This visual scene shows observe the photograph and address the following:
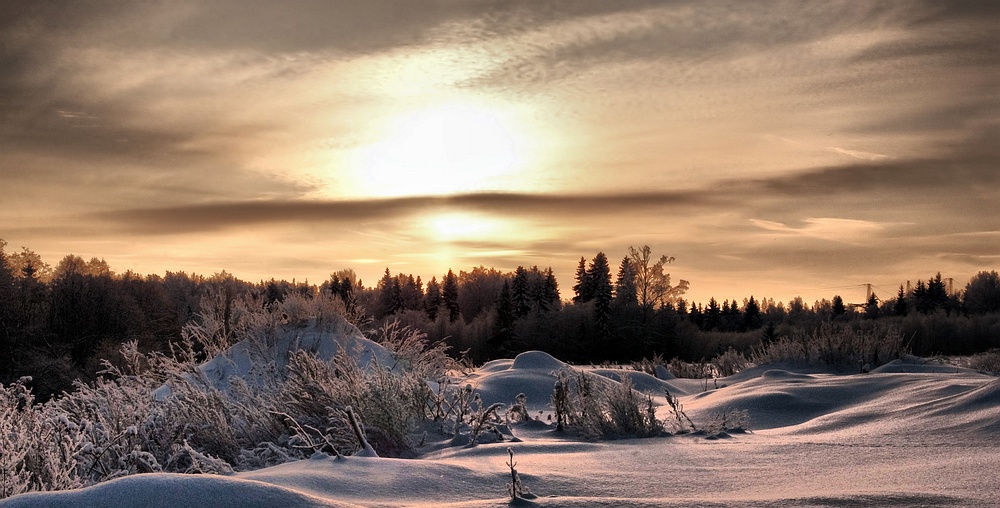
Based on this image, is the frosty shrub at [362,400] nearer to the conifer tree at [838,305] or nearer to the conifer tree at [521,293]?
the conifer tree at [521,293]

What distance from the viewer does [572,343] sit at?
162ft

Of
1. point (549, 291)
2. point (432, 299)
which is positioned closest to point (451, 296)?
point (432, 299)

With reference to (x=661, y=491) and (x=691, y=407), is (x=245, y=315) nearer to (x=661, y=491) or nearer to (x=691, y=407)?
(x=691, y=407)

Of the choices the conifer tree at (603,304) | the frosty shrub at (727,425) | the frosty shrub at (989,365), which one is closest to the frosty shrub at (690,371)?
the frosty shrub at (989,365)

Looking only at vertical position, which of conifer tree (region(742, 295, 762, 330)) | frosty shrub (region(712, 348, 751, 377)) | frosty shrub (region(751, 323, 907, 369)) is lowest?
frosty shrub (region(712, 348, 751, 377))

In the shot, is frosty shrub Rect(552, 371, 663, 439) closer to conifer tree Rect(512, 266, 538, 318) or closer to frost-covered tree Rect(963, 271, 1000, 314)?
conifer tree Rect(512, 266, 538, 318)

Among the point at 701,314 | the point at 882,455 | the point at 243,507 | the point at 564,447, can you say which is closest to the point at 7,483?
the point at 243,507

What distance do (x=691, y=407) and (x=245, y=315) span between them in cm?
766

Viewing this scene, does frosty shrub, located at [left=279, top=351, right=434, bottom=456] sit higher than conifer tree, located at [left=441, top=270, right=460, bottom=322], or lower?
lower

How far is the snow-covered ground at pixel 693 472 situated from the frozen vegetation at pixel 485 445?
0.01m

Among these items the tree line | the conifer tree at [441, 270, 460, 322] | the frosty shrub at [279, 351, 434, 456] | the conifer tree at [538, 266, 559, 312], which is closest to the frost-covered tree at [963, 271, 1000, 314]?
the tree line

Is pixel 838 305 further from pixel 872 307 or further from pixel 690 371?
pixel 690 371

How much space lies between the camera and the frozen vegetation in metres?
3.23

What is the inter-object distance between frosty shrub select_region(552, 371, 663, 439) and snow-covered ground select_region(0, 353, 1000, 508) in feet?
0.94
